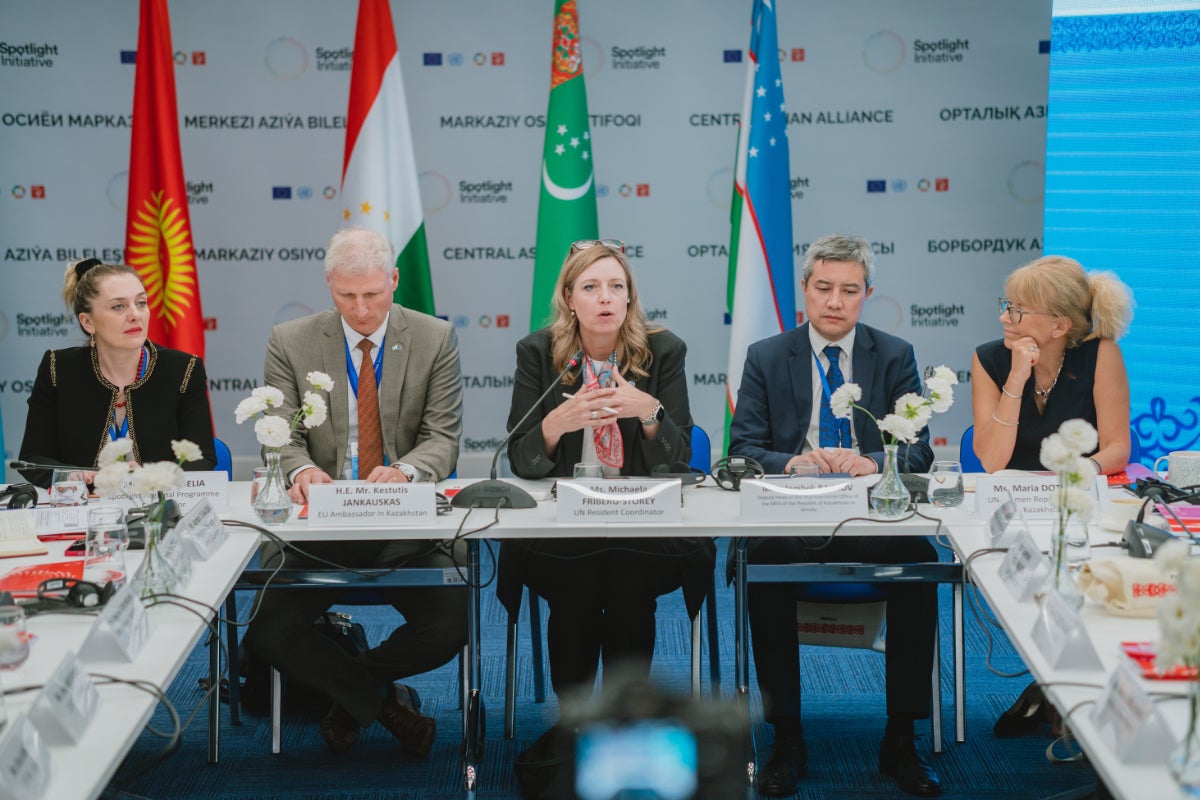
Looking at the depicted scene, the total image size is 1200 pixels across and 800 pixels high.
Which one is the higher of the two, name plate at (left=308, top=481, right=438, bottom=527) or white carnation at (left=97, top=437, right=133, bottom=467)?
white carnation at (left=97, top=437, right=133, bottom=467)

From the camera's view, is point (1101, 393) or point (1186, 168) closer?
point (1101, 393)

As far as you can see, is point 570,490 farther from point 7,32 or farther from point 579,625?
point 7,32

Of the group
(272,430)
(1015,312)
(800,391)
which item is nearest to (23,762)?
(272,430)

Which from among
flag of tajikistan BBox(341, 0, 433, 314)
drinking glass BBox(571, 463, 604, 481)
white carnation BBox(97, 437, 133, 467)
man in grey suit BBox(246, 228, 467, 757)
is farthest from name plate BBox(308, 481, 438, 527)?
flag of tajikistan BBox(341, 0, 433, 314)

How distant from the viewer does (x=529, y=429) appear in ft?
10.3

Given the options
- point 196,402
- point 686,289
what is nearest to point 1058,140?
point 686,289

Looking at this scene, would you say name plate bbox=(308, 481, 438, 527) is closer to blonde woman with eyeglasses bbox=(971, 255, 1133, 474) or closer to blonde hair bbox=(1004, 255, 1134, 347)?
blonde woman with eyeglasses bbox=(971, 255, 1133, 474)

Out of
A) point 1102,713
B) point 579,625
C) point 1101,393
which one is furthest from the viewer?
point 1101,393

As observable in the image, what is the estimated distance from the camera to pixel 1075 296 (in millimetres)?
3129

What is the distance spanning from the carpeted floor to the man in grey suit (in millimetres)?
120

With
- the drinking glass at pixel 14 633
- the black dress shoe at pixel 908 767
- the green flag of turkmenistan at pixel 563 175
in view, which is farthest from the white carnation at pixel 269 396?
the green flag of turkmenistan at pixel 563 175

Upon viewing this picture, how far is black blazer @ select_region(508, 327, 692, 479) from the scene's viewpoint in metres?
3.02

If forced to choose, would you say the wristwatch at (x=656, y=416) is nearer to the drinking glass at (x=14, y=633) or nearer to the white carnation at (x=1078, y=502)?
the white carnation at (x=1078, y=502)

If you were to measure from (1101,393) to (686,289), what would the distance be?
242 cm
